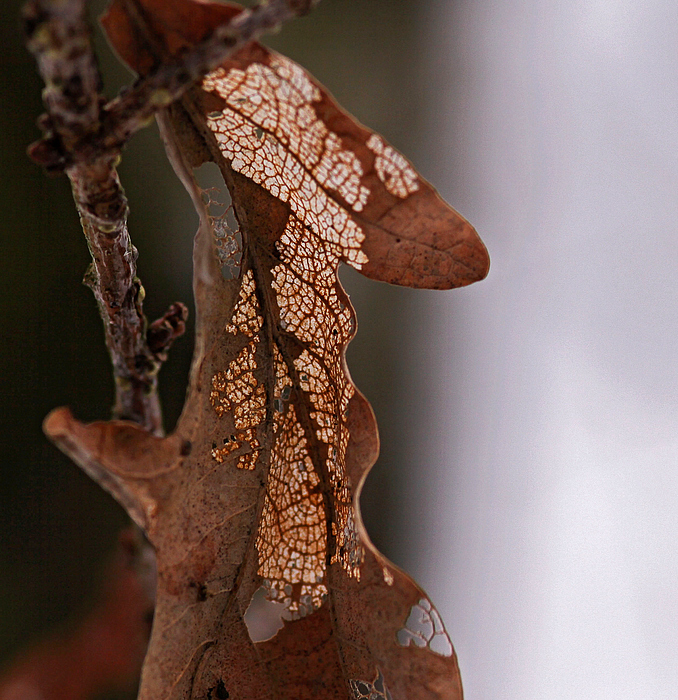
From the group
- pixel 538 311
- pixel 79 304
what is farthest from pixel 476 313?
pixel 79 304

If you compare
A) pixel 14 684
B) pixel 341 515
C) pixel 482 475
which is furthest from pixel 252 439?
pixel 482 475

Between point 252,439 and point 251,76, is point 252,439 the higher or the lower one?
the lower one

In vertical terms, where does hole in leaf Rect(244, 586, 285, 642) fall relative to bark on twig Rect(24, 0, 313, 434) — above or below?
below

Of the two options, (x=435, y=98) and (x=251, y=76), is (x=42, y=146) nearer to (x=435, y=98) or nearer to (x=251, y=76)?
(x=251, y=76)

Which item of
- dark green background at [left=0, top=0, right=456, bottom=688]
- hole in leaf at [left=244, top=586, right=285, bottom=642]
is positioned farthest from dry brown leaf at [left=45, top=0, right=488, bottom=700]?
dark green background at [left=0, top=0, right=456, bottom=688]

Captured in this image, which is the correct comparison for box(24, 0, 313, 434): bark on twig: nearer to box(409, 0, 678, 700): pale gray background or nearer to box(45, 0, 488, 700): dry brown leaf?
box(45, 0, 488, 700): dry brown leaf

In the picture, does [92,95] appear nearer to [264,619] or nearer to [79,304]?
[264,619]

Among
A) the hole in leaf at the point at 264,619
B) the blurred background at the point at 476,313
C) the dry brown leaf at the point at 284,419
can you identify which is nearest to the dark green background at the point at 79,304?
the blurred background at the point at 476,313
